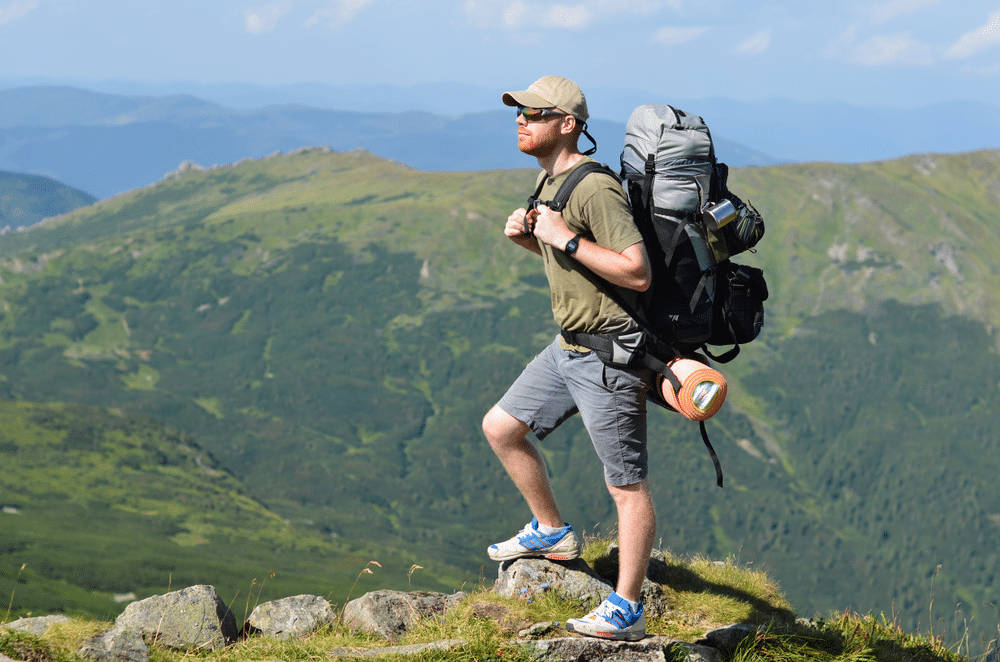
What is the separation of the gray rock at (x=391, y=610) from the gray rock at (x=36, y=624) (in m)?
2.97

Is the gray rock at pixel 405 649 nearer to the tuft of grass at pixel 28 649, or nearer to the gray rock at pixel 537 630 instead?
the gray rock at pixel 537 630

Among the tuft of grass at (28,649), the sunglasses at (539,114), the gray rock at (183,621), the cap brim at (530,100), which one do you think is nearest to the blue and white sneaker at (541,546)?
the gray rock at (183,621)

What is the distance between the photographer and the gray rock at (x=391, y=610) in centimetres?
838

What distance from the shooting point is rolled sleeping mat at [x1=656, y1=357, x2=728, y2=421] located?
6516 millimetres

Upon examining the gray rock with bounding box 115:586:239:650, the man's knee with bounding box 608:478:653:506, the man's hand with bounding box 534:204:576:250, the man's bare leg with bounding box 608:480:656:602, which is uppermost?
the man's hand with bounding box 534:204:576:250

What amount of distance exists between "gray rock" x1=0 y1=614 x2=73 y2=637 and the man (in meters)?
5.25

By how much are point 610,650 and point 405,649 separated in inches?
70.7

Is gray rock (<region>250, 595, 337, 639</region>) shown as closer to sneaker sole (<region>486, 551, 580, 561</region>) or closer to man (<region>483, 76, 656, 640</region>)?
sneaker sole (<region>486, 551, 580, 561</region>)

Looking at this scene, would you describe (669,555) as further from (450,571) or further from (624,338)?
(450,571)

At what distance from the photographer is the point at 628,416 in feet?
22.7

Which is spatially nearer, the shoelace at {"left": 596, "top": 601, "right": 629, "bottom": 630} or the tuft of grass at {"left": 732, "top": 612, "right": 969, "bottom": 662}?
the shoelace at {"left": 596, "top": 601, "right": 629, "bottom": 630}

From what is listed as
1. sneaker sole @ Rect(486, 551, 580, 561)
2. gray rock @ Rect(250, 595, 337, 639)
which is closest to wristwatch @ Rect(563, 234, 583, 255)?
sneaker sole @ Rect(486, 551, 580, 561)

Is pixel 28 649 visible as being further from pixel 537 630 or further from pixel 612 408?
pixel 612 408

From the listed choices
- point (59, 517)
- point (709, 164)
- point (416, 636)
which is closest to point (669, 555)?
point (416, 636)
